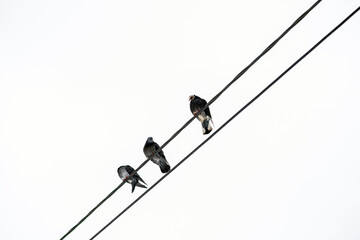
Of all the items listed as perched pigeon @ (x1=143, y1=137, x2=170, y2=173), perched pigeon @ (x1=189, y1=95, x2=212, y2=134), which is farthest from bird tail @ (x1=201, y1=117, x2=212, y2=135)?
perched pigeon @ (x1=143, y1=137, x2=170, y2=173)

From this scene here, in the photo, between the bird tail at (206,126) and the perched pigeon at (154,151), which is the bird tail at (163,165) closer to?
the perched pigeon at (154,151)

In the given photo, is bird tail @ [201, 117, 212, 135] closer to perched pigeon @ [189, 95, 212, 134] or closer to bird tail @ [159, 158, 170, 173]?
perched pigeon @ [189, 95, 212, 134]

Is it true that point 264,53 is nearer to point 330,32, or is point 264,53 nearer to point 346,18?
point 330,32

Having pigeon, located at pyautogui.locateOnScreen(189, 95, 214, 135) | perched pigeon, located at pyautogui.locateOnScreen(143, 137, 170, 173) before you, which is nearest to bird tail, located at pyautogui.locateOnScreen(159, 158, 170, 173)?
perched pigeon, located at pyautogui.locateOnScreen(143, 137, 170, 173)

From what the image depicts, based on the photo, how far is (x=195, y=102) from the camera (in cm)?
625

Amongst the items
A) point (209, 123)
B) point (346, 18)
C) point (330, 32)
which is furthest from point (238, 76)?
point (209, 123)

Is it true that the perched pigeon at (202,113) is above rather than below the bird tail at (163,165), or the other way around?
above

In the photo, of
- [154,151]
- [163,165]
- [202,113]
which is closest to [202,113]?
[202,113]

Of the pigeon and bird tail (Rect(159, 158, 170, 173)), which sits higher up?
the pigeon

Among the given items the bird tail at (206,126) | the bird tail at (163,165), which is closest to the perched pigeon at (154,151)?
the bird tail at (163,165)

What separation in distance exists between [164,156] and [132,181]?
0.85 meters

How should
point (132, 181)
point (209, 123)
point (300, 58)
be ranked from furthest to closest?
point (209, 123) < point (132, 181) < point (300, 58)

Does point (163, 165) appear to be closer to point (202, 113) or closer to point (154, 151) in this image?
point (154, 151)

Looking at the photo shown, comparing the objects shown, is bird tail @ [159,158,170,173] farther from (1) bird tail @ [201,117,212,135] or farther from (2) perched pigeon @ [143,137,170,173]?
(1) bird tail @ [201,117,212,135]
